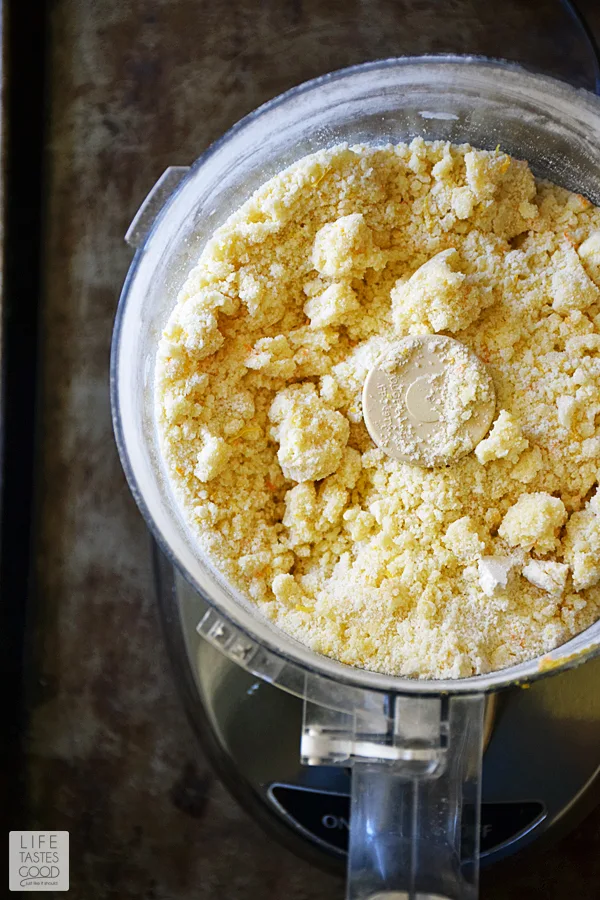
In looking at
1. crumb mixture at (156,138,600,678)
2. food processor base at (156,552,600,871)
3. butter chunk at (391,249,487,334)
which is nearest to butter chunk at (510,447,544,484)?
crumb mixture at (156,138,600,678)

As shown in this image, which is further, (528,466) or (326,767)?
(326,767)

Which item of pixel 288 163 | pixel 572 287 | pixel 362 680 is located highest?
pixel 288 163

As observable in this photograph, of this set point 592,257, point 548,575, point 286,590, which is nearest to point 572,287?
point 592,257

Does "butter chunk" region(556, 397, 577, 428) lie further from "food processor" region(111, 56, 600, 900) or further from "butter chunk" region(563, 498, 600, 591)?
"food processor" region(111, 56, 600, 900)

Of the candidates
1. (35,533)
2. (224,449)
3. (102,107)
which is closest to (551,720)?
(224,449)

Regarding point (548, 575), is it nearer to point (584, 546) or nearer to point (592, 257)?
point (584, 546)

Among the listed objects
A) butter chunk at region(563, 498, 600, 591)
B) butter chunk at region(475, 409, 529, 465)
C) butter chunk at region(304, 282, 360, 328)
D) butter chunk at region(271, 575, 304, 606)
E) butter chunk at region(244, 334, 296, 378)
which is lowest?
butter chunk at region(271, 575, 304, 606)

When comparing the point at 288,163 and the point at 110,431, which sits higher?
the point at 288,163

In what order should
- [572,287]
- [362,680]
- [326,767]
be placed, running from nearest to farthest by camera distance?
[362,680] → [572,287] → [326,767]
